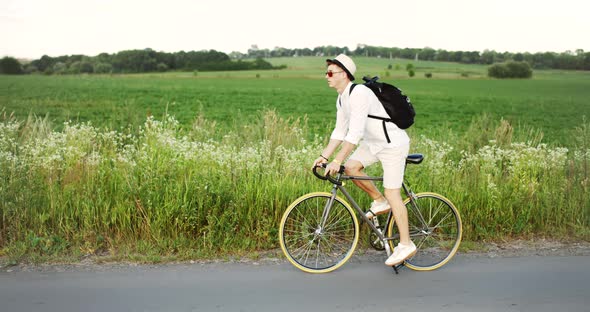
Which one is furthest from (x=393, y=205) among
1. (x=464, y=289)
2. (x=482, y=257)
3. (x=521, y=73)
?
(x=521, y=73)

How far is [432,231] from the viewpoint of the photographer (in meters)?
5.62

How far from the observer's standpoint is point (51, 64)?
76.3 metres

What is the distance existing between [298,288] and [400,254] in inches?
37.4

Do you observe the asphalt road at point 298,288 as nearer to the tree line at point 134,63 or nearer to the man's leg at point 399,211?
the man's leg at point 399,211

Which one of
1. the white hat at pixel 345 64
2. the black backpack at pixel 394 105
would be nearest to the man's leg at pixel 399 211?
the black backpack at pixel 394 105

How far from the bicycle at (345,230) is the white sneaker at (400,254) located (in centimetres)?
12

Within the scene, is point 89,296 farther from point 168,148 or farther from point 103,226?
point 168,148

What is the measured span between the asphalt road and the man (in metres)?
0.42

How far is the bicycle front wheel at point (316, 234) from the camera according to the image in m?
5.19

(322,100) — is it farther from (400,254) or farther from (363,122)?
(363,122)

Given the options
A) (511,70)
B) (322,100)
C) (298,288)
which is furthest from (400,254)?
(511,70)

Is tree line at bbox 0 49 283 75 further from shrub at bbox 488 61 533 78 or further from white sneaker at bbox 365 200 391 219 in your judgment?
white sneaker at bbox 365 200 391 219

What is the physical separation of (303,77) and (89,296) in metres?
70.2

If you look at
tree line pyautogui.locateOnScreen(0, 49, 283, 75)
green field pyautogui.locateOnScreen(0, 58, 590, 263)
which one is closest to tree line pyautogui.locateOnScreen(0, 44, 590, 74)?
tree line pyautogui.locateOnScreen(0, 49, 283, 75)
